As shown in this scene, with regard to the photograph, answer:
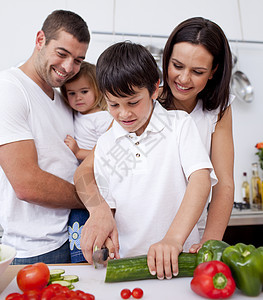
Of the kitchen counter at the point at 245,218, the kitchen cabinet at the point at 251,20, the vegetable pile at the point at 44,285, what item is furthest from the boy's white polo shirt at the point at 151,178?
the kitchen cabinet at the point at 251,20

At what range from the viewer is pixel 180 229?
0.95 meters

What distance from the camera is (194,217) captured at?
98cm

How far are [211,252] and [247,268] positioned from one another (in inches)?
4.3

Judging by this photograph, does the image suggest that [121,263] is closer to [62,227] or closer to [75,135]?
[62,227]

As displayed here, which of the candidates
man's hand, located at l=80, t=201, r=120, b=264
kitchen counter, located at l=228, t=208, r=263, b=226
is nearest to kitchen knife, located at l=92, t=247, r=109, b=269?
man's hand, located at l=80, t=201, r=120, b=264

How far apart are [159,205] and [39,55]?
0.81m

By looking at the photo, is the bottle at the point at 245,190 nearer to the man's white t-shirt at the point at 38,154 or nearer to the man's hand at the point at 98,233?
the man's white t-shirt at the point at 38,154

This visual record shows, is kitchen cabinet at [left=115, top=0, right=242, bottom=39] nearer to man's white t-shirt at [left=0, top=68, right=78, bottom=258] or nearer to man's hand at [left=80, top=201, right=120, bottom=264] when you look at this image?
man's white t-shirt at [left=0, top=68, right=78, bottom=258]

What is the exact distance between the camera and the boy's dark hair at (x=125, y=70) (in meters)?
1.05

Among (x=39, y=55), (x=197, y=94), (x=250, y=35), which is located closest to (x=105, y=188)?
(x=197, y=94)

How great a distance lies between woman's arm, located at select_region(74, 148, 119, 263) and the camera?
1.00 metres

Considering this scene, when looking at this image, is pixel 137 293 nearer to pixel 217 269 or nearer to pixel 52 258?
pixel 217 269

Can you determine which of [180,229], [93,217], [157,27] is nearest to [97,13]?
[157,27]

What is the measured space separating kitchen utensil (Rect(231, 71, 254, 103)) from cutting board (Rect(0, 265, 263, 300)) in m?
2.20
